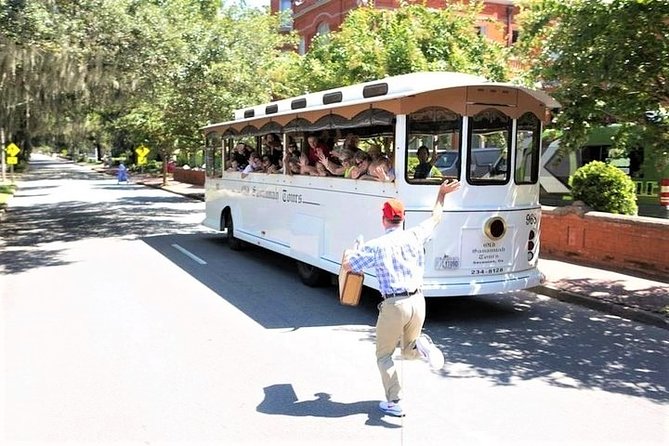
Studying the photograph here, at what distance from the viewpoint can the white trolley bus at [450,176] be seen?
7645 millimetres

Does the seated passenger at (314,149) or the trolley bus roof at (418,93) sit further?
the seated passenger at (314,149)

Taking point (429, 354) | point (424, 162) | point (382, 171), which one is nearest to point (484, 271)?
point (424, 162)

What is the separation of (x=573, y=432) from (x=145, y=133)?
34.0 metres

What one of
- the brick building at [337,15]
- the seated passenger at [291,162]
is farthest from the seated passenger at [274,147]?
the brick building at [337,15]

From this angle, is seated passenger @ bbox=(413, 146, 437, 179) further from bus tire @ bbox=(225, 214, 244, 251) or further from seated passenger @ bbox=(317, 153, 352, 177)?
bus tire @ bbox=(225, 214, 244, 251)

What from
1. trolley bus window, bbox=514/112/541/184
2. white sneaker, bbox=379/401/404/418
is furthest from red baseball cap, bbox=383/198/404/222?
trolley bus window, bbox=514/112/541/184

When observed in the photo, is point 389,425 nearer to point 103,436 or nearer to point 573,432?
point 573,432

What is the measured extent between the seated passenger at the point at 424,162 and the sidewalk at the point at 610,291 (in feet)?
9.46

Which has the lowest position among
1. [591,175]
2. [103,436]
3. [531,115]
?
[103,436]

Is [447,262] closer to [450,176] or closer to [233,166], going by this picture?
[450,176]

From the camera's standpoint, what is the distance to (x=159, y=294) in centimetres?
914

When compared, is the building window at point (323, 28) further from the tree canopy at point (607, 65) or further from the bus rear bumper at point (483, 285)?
the bus rear bumper at point (483, 285)

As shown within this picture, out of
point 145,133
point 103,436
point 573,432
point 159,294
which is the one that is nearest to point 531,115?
point 573,432

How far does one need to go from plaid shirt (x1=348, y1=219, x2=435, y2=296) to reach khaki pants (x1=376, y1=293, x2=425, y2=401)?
0.36ft
